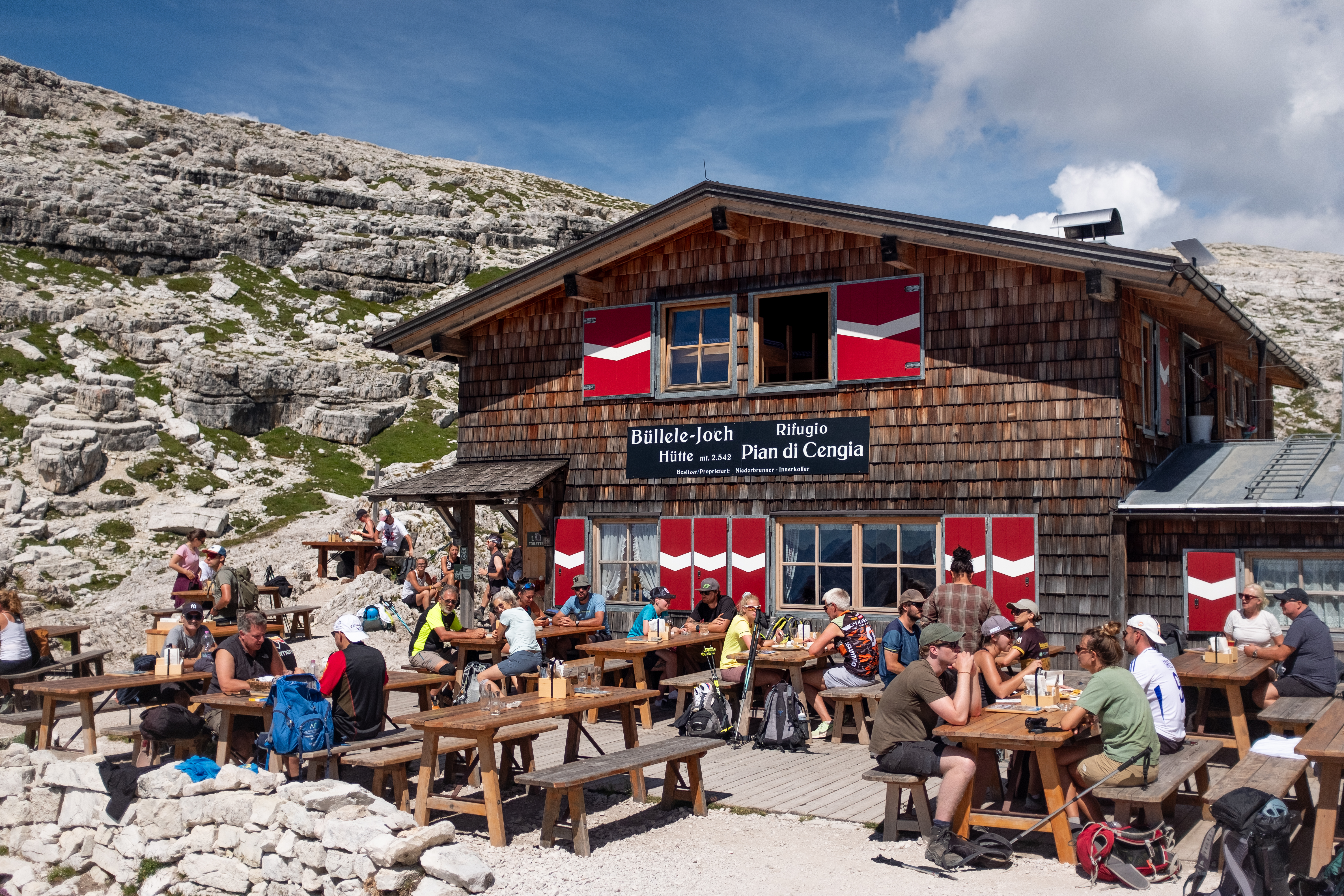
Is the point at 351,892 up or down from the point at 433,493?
down

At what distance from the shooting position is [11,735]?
35.9ft

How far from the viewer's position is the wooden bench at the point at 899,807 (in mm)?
6238

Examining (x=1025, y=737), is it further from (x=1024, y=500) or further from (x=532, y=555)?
(x=532, y=555)

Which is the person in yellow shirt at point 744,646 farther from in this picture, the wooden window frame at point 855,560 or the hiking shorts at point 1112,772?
the hiking shorts at point 1112,772

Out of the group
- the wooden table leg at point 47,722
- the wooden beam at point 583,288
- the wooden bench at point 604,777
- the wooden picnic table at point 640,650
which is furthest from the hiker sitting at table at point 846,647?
the wooden table leg at point 47,722

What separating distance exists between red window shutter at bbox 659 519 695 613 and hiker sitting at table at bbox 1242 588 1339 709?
679cm

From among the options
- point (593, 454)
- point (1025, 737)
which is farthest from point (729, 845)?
point (593, 454)

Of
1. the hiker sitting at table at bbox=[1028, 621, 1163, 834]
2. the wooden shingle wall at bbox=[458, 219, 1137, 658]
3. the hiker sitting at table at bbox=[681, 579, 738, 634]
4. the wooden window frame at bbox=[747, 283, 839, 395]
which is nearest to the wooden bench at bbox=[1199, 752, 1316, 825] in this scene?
the hiker sitting at table at bbox=[1028, 621, 1163, 834]

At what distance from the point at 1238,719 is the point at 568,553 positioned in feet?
28.0

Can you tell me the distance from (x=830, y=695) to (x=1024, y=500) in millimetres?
3533

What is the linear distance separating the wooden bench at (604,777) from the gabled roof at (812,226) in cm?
646

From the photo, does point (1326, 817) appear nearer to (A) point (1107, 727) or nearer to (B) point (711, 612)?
(A) point (1107, 727)

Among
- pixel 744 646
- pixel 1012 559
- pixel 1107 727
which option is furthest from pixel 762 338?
pixel 1107 727

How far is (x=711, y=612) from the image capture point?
12375 mm
